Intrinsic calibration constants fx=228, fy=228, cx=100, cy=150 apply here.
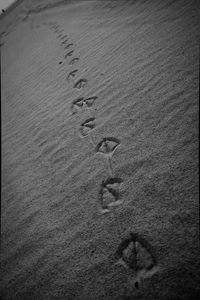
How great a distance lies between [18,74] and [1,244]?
4.01 meters

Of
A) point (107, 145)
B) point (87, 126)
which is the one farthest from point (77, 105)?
point (107, 145)

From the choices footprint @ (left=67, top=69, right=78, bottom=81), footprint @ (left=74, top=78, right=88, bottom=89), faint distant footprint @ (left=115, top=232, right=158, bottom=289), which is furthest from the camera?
footprint @ (left=67, top=69, right=78, bottom=81)

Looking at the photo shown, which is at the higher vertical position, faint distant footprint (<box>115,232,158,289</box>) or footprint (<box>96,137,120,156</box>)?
footprint (<box>96,137,120,156</box>)

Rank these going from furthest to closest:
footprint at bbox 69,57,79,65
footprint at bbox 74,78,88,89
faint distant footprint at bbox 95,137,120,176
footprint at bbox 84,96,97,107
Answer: footprint at bbox 69,57,79,65
footprint at bbox 74,78,88,89
footprint at bbox 84,96,97,107
faint distant footprint at bbox 95,137,120,176

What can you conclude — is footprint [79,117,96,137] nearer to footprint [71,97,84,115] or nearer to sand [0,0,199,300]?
sand [0,0,199,300]

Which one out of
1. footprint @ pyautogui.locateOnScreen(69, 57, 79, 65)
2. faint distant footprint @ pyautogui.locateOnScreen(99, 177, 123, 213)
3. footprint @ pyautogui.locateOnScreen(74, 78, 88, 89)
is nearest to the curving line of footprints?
faint distant footprint @ pyautogui.locateOnScreen(99, 177, 123, 213)

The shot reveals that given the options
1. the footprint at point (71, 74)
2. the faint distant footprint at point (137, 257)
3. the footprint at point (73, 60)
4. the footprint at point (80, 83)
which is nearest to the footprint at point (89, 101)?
the footprint at point (80, 83)

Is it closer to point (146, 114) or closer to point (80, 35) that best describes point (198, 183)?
point (146, 114)

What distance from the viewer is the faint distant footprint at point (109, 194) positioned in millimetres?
1535

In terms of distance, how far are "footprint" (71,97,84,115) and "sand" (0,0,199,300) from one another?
0.07 feet

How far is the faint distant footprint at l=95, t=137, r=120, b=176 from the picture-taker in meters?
1.90

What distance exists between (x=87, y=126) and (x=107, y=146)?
1.44ft

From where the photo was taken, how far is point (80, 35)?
4.46 meters

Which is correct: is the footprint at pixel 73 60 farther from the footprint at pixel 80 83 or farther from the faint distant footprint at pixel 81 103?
the faint distant footprint at pixel 81 103
